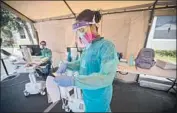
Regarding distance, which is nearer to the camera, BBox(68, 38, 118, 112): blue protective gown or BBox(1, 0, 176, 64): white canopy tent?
BBox(68, 38, 118, 112): blue protective gown

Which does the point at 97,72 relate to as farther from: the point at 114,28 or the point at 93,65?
the point at 114,28

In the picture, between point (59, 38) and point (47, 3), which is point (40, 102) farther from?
point (47, 3)

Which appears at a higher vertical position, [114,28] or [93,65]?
[114,28]

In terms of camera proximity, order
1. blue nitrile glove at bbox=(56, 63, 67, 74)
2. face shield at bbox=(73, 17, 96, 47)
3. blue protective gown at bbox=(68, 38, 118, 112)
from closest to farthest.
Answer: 1. blue protective gown at bbox=(68, 38, 118, 112)
2. face shield at bbox=(73, 17, 96, 47)
3. blue nitrile glove at bbox=(56, 63, 67, 74)

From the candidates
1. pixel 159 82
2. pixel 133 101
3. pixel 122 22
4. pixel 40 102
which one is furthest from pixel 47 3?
pixel 159 82

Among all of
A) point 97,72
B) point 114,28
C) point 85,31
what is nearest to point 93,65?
point 97,72

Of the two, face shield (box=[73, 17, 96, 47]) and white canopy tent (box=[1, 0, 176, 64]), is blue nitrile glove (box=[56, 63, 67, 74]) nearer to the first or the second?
white canopy tent (box=[1, 0, 176, 64])

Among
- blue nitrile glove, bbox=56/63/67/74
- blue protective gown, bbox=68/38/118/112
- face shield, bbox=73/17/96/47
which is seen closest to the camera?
blue protective gown, bbox=68/38/118/112

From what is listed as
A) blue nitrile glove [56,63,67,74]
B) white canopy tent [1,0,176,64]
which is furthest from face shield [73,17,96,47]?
blue nitrile glove [56,63,67,74]

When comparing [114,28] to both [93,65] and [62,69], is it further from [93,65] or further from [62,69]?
[62,69]

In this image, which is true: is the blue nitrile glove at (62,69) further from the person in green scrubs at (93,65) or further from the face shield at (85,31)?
the face shield at (85,31)

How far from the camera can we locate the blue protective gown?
0.34m

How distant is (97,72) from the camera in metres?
0.44

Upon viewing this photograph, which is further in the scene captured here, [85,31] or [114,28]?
[114,28]
